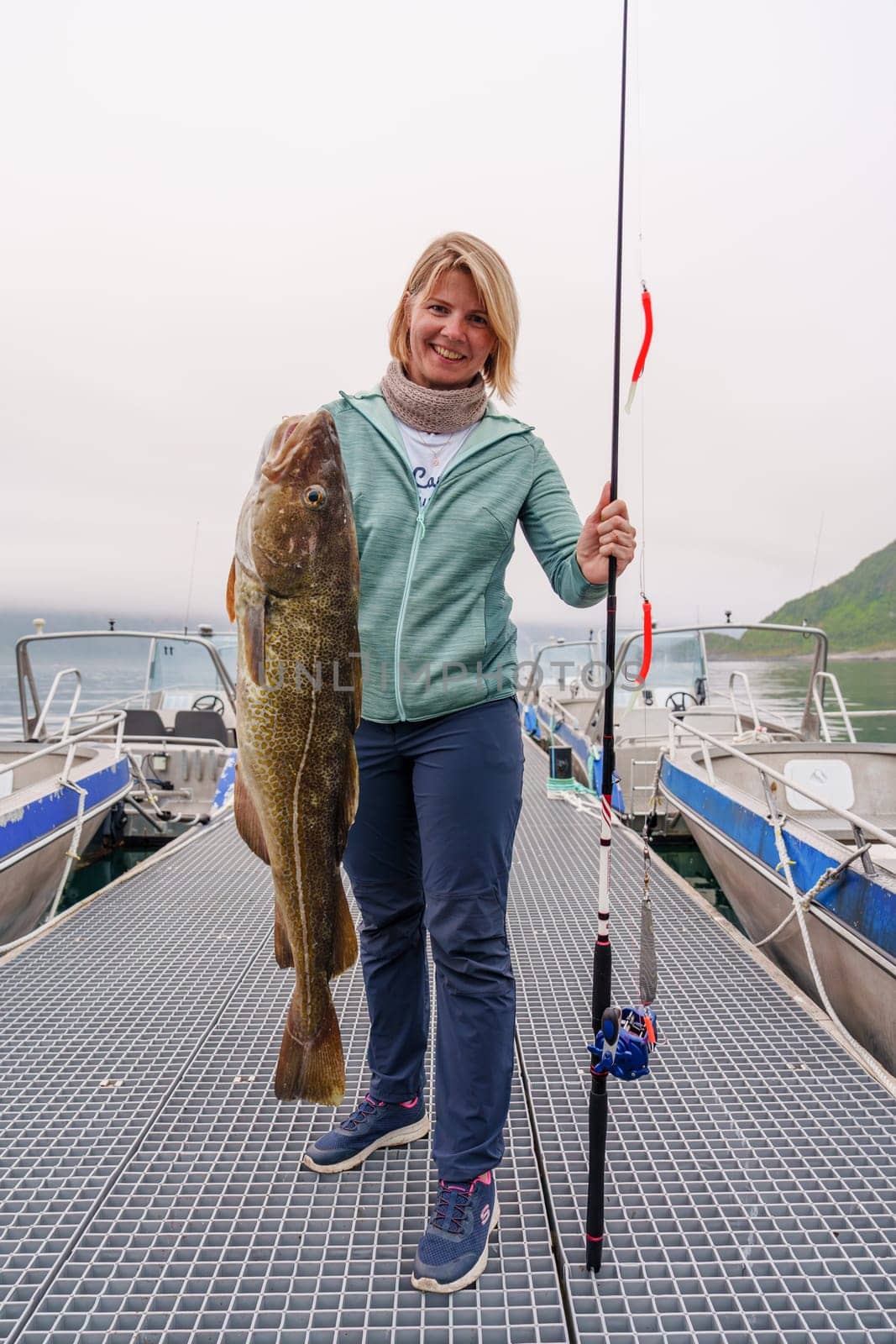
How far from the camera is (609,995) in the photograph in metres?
2.42

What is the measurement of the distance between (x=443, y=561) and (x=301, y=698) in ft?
1.79

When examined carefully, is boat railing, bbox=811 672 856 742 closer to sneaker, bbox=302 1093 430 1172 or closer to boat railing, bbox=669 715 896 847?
boat railing, bbox=669 715 896 847

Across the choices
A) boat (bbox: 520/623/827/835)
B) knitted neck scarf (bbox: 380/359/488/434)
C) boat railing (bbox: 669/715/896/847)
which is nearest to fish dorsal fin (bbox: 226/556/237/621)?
knitted neck scarf (bbox: 380/359/488/434)

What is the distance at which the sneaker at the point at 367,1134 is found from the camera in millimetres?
2576

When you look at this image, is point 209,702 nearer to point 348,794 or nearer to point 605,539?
point 348,794

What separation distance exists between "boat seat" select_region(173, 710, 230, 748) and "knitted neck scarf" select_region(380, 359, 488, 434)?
846cm

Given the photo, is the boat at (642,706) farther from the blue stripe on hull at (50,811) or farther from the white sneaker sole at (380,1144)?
the blue stripe on hull at (50,811)

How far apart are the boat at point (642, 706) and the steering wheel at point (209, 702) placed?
5098mm

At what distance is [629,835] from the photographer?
6742 millimetres

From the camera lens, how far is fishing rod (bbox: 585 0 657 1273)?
2174mm

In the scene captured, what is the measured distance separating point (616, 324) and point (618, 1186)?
2.77 meters

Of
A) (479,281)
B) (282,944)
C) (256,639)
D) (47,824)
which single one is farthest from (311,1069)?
(47,824)

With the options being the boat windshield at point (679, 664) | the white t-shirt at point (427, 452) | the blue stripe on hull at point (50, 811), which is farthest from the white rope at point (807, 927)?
the boat windshield at point (679, 664)

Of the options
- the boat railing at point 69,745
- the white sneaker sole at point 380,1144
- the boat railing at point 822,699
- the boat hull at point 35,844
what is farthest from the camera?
the boat railing at point 822,699
